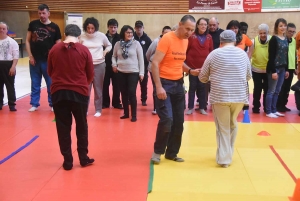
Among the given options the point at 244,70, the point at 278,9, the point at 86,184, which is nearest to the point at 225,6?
the point at 278,9

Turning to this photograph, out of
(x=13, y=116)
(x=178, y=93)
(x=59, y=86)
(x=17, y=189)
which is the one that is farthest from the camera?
(x=13, y=116)

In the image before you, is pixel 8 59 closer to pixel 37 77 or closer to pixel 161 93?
pixel 37 77

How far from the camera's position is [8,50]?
287 inches

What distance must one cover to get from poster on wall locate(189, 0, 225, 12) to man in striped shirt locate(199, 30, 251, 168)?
46.1ft

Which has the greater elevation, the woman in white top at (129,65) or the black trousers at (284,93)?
the woman in white top at (129,65)

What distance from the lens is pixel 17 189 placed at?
3738mm

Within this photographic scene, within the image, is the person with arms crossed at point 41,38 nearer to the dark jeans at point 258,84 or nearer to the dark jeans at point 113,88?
the dark jeans at point 113,88

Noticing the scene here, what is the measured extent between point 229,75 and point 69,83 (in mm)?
1797

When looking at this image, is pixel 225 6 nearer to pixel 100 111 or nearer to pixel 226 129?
pixel 100 111

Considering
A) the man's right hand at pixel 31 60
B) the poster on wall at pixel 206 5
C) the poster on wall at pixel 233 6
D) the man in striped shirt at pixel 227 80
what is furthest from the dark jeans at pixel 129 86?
the poster on wall at pixel 233 6

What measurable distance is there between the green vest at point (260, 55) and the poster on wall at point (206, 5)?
10927mm

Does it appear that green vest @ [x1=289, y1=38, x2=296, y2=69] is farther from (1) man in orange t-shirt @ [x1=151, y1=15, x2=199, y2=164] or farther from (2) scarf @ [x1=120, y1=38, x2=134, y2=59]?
(1) man in orange t-shirt @ [x1=151, y1=15, x2=199, y2=164]

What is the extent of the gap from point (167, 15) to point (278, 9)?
535cm

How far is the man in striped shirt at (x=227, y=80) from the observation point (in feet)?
13.5
